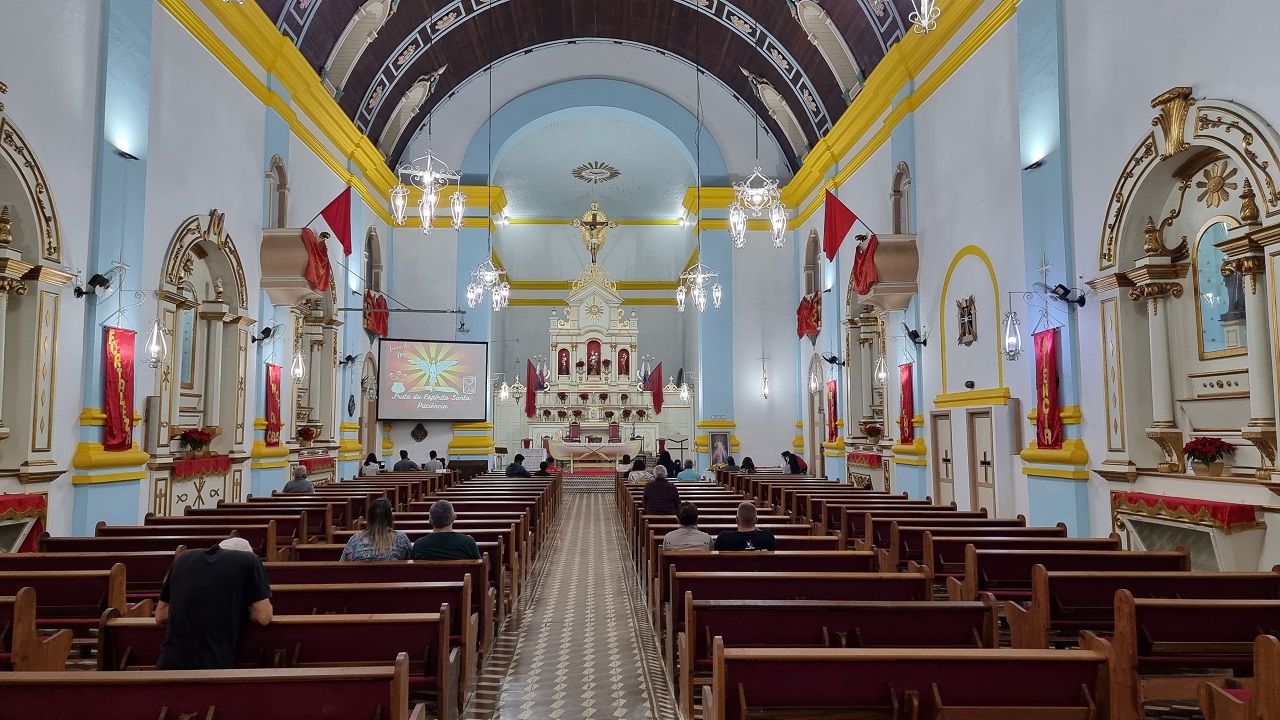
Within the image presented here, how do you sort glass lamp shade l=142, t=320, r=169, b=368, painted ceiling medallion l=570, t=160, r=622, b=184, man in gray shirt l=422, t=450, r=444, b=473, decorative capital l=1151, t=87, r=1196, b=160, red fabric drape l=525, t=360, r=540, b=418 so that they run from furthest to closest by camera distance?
painted ceiling medallion l=570, t=160, r=622, b=184 < red fabric drape l=525, t=360, r=540, b=418 < man in gray shirt l=422, t=450, r=444, b=473 < glass lamp shade l=142, t=320, r=169, b=368 < decorative capital l=1151, t=87, r=1196, b=160

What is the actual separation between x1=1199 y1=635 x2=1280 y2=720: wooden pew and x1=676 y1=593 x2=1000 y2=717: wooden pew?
2.90 feet

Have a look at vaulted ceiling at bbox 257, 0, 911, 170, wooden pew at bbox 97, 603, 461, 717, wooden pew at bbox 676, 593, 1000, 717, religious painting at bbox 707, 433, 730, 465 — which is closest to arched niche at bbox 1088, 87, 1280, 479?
wooden pew at bbox 676, 593, 1000, 717

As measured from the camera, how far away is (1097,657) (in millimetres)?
2598

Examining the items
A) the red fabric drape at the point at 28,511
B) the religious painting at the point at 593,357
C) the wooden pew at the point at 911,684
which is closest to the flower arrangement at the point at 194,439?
the red fabric drape at the point at 28,511

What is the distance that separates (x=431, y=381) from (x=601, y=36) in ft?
27.4

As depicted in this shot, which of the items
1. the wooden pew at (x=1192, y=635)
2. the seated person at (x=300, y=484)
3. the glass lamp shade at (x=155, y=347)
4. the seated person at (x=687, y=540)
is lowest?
the wooden pew at (x=1192, y=635)

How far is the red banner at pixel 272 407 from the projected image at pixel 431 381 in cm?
524

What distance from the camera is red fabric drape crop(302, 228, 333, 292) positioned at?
1124 cm

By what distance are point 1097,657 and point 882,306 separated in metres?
10.1

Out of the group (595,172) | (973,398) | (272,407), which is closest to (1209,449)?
(973,398)

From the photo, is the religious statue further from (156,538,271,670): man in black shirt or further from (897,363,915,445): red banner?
(156,538,271,670): man in black shirt

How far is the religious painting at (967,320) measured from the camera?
978 centimetres

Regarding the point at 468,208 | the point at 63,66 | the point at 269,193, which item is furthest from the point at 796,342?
the point at 63,66

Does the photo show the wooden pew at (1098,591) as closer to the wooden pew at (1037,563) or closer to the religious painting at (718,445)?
the wooden pew at (1037,563)
